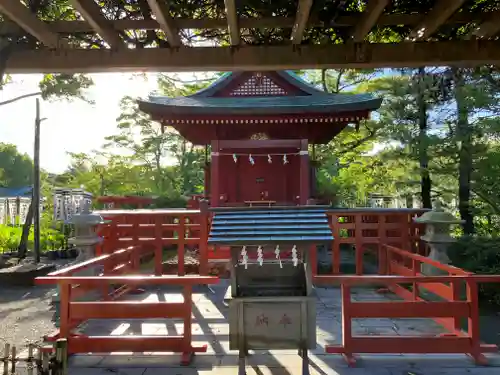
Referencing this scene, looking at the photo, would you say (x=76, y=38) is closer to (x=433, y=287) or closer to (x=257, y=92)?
(x=433, y=287)

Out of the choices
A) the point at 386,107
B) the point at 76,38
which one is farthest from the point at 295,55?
the point at 386,107

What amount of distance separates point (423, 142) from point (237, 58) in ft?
39.8

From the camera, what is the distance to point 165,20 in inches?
129

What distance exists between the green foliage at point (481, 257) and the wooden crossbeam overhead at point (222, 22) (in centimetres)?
793

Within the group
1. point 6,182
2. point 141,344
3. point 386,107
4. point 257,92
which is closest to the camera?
point 141,344

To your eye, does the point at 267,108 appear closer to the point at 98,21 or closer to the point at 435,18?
the point at 435,18

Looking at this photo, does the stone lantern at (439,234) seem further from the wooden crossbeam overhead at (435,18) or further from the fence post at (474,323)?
the wooden crossbeam overhead at (435,18)

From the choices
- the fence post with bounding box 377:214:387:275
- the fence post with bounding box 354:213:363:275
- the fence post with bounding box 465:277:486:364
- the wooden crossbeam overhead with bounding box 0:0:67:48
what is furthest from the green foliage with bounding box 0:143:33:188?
the fence post with bounding box 465:277:486:364

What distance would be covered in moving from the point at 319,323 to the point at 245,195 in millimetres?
7490

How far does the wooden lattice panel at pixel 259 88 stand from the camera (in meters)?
13.5

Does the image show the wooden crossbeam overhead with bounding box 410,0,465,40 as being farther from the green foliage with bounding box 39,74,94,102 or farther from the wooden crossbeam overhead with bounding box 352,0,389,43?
the green foliage with bounding box 39,74,94,102

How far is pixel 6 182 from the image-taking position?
52.1 meters

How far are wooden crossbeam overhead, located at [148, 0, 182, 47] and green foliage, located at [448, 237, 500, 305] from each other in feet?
30.3

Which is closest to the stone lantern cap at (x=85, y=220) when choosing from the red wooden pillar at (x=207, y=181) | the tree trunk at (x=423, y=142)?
the red wooden pillar at (x=207, y=181)
